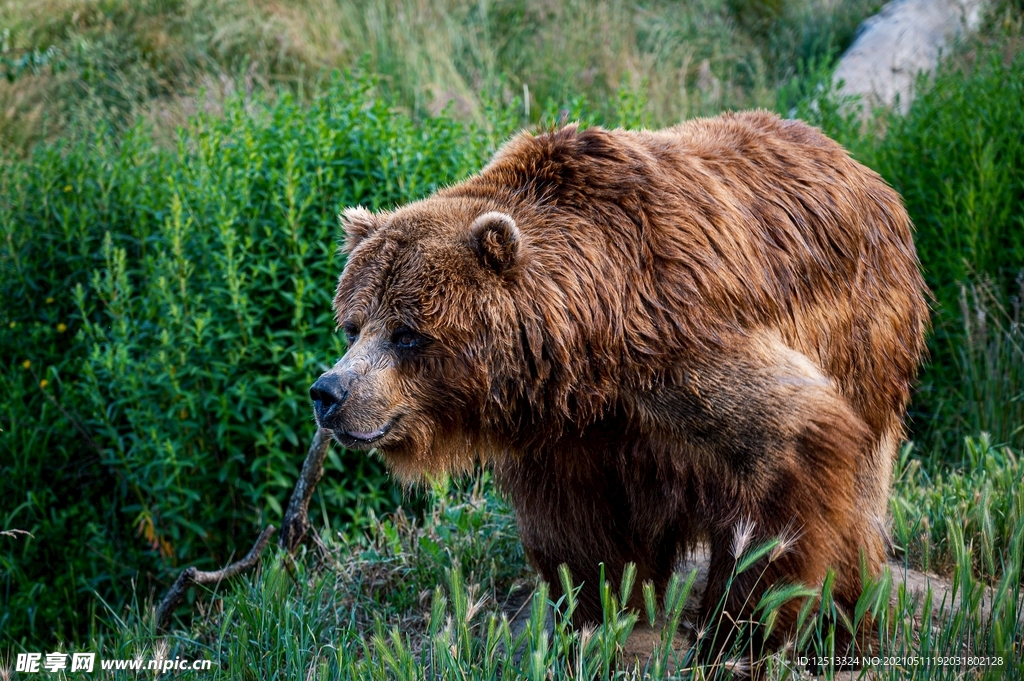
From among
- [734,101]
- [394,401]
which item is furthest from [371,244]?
[734,101]

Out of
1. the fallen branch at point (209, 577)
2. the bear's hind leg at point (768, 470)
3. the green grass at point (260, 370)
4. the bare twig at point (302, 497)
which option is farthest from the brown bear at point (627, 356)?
the fallen branch at point (209, 577)

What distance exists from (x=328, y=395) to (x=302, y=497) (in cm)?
161

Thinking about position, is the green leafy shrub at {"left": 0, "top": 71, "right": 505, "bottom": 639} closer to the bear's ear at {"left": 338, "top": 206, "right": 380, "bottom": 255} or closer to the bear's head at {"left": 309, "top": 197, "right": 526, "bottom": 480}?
the bear's ear at {"left": 338, "top": 206, "right": 380, "bottom": 255}

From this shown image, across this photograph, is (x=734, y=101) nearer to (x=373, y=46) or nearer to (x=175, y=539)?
(x=373, y=46)

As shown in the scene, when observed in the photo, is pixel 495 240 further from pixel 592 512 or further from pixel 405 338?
pixel 592 512

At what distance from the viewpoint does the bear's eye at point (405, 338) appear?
135 inches

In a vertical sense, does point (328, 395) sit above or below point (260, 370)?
above

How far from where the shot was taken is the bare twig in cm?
470

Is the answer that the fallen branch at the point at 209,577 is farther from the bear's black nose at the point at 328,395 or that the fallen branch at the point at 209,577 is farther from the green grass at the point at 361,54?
the green grass at the point at 361,54

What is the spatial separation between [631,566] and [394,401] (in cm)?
106

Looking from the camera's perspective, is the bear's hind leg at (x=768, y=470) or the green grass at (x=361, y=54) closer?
the bear's hind leg at (x=768, y=470)

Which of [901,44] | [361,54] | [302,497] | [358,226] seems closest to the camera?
[358,226]

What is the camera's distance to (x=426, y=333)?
3.39 meters

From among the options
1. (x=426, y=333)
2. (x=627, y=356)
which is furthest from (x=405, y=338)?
(x=627, y=356)
